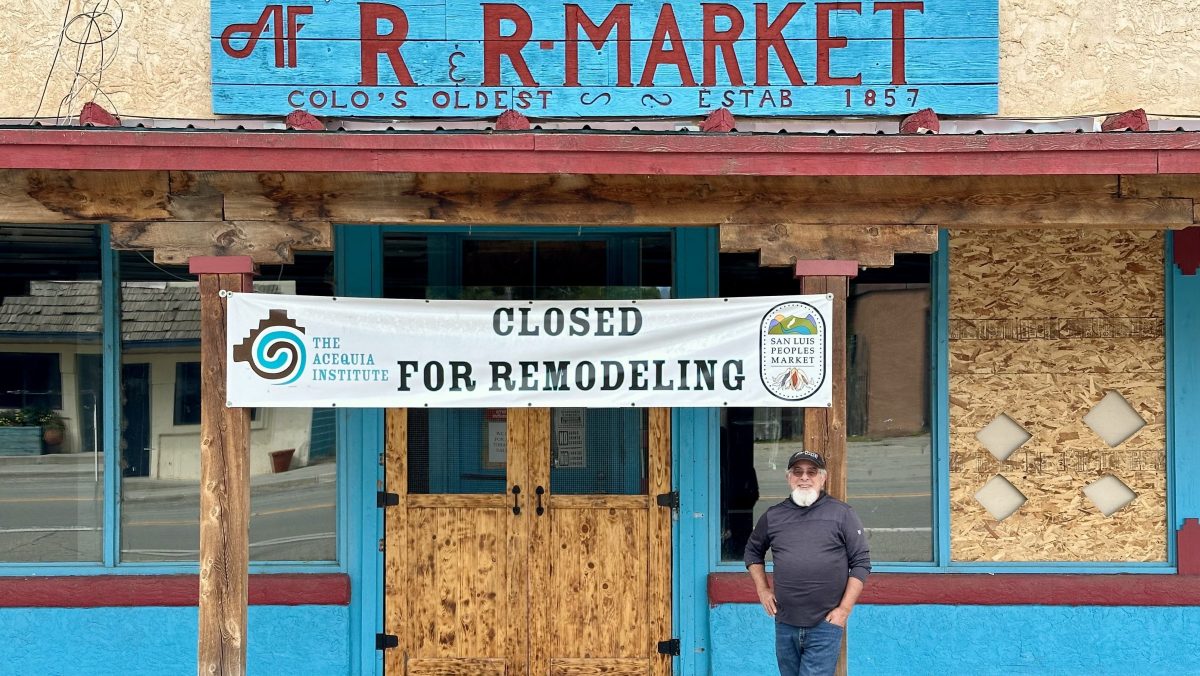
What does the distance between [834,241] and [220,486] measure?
10.3 ft

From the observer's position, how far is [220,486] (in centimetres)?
523

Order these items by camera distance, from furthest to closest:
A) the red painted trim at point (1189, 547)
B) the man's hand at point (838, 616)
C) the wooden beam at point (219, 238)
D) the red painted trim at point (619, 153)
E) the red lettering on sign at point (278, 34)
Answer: the red painted trim at point (1189, 547), the red lettering on sign at point (278, 34), the wooden beam at point (219, 238), the man's hand at point (838, 616), the red painted trim at point (619, 153)

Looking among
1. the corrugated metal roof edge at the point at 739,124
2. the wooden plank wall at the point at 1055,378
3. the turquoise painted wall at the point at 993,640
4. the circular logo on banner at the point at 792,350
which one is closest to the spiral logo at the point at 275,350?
the corrugated metal roof edge at the point at 739,124

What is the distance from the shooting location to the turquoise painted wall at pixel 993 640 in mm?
6512

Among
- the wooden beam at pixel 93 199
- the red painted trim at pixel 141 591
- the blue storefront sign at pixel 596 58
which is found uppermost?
the blue storefront sign at pixel 596 58

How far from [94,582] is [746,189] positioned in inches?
174

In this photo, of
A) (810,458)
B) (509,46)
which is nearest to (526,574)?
(810,458)

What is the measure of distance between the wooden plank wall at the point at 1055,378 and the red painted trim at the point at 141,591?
12.6ft

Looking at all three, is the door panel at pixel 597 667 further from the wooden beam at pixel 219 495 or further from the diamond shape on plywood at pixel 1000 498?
the diamond shape on plywood at pixel 1000 498

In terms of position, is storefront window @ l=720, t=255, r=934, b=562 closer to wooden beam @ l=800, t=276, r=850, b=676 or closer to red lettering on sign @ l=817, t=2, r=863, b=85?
red lettering on sign @ l=817, t=2, r=863, b=85

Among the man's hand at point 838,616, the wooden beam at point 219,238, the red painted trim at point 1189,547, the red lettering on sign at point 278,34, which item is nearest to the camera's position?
the man's hand at point 838,616

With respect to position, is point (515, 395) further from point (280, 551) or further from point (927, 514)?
point (927, 514)

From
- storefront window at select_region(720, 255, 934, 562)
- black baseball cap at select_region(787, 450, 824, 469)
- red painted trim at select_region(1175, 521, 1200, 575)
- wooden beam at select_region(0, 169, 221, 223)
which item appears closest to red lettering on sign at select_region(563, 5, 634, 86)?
storefront window at select_region(720, 255, 934, 562)

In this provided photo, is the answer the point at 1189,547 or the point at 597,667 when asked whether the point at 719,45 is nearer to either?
the point at 597,667
